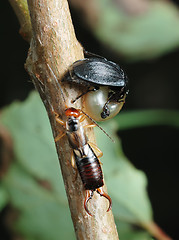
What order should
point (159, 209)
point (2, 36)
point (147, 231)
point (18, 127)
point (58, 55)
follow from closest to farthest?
point (58, 55) < point (147, 231) < point (18, 127) < point (159, 209) < point (2, 36)

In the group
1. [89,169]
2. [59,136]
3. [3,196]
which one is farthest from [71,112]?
[3,196]

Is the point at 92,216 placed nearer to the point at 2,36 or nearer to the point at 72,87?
the point at 72,87

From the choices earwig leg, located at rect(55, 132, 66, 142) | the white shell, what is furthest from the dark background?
earwig leg, located at rect(55, 132, 66, 142)

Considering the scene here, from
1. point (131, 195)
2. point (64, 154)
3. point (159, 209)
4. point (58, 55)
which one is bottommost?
point (159, 209)

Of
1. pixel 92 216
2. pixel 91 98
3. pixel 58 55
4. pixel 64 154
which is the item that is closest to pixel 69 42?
pixel 58 55

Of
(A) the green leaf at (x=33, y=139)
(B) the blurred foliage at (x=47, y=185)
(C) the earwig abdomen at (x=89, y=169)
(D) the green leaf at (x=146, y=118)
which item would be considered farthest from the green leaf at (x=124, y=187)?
(C) the earwig abdomen at (x=89, y=169)

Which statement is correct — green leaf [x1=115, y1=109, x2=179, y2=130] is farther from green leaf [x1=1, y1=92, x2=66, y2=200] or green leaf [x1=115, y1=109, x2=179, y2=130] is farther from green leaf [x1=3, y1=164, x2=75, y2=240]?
green leaf [x1=3, y1=164, x2=75, y2=240]

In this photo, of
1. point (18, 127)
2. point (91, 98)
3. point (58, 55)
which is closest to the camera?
point (58, 55)
